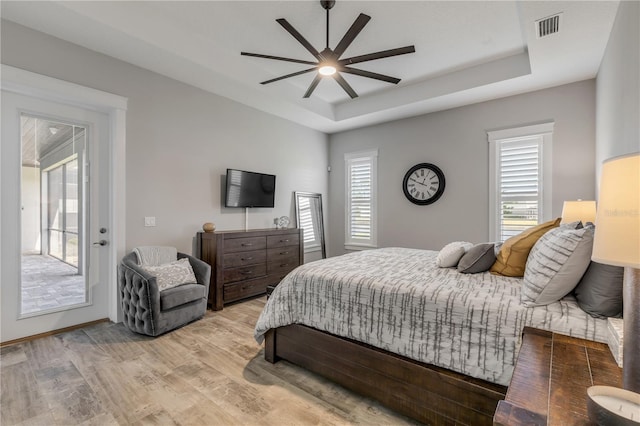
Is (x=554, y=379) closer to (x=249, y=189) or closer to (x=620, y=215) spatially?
(x=620, y=215)

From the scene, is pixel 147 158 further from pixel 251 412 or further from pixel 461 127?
pixel 461 127

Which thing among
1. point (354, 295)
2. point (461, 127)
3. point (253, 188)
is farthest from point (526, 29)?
point (253, 188)

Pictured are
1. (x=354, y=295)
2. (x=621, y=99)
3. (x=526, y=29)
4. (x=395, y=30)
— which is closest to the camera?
(x=354, y=295)

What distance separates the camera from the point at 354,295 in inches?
81.2

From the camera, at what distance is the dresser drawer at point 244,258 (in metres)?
3.89

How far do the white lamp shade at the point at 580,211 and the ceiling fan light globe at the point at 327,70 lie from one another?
280 cm

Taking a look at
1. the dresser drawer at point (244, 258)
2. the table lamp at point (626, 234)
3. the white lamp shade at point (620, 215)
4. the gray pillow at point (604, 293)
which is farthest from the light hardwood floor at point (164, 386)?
the white lamp shade at point (620, 215)

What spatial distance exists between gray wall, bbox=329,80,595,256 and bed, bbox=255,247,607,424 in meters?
2.51

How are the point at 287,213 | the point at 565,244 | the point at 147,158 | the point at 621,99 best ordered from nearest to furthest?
the point at 565,244 → the point at 621,99 → the point at 147,158 → the point at 287,213

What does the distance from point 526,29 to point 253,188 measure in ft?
12.3

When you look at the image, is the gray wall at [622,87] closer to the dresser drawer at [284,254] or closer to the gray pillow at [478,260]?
the gray pillow at [478,260]

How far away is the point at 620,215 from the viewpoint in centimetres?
84

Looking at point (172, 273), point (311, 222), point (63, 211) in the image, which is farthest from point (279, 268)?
point (63, 211)

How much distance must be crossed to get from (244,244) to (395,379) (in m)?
2.75
